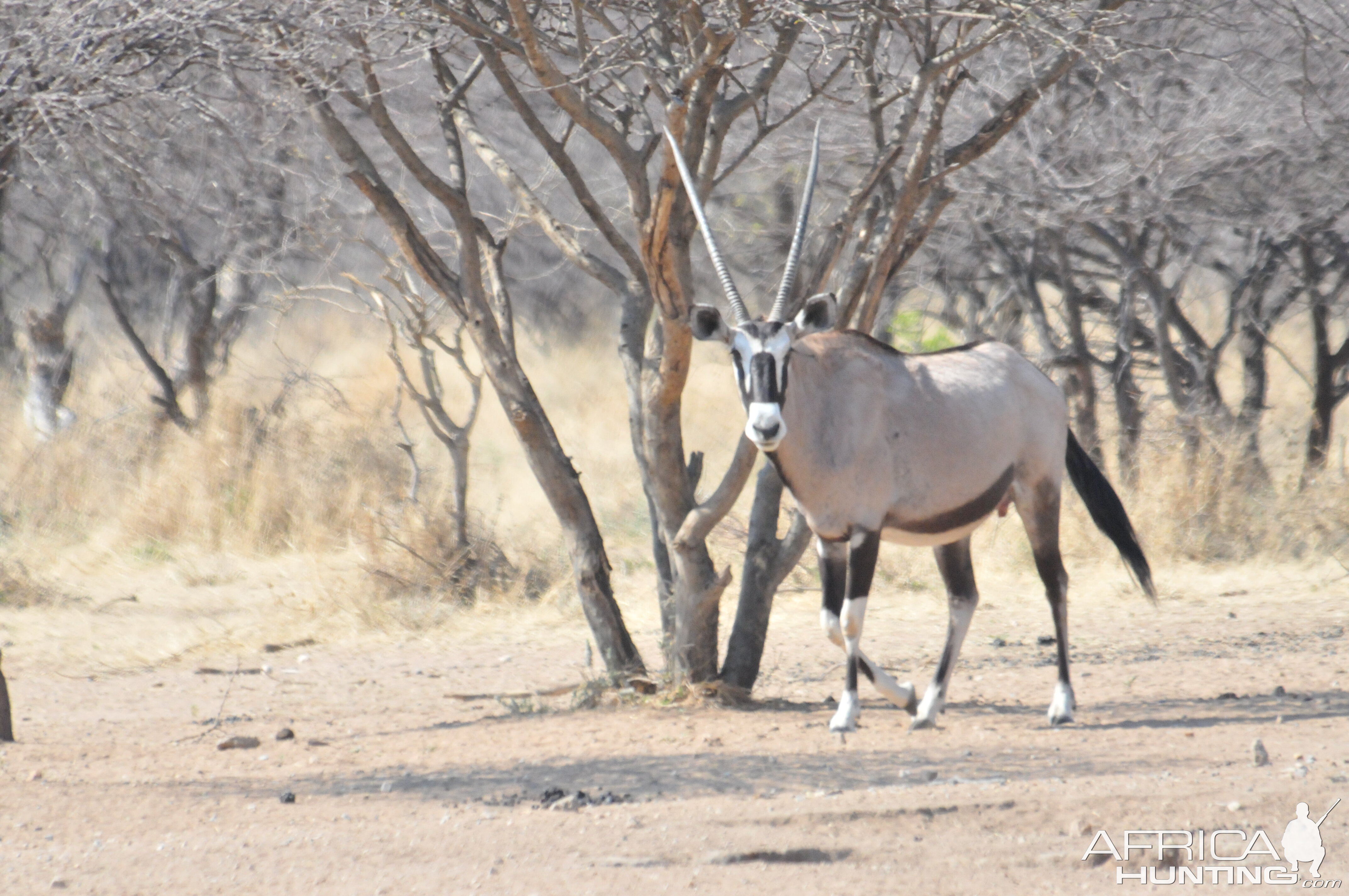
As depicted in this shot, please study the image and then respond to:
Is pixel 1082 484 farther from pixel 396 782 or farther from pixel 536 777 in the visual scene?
pixel 396 782

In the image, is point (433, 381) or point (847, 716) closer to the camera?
point (847, 716)

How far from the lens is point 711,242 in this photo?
542 centimetres

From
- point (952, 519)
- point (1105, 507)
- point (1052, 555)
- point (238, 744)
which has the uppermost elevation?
point (1105, 507)

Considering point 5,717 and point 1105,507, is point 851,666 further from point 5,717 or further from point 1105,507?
point 5,717

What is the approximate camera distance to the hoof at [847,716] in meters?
5.60

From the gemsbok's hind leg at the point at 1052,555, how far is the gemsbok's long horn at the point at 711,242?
60.6 inches

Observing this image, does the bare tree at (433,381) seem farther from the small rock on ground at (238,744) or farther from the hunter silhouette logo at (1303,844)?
the hunter silhouette logo at (1303,844)

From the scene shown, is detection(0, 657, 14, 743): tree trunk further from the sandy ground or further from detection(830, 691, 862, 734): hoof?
detection(830, 691, 862, 734): hoof

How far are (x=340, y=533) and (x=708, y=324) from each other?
6.64 m

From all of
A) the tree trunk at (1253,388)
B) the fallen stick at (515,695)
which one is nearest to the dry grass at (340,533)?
the tree trunk at (1253,388)

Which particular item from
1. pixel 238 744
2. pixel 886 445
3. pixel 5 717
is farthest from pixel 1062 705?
pixel 5 717

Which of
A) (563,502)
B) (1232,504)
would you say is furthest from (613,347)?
(563,502)

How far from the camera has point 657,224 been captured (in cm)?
521

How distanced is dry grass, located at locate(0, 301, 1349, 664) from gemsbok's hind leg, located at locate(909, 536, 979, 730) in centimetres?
306
